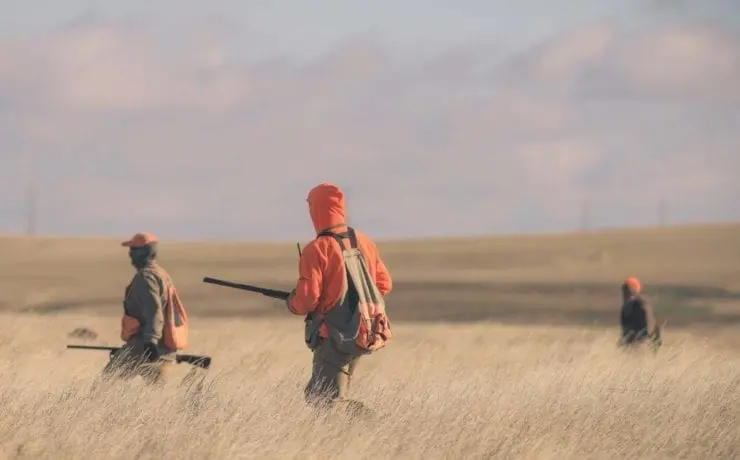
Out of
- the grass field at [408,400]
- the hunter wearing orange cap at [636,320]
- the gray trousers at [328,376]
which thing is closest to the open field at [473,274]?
the grass field at [408,400]

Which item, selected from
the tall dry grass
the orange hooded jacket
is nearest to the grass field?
the tall dry grass

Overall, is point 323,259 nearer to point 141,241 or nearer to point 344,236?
point 344,236

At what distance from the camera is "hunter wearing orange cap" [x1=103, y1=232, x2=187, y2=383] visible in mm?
11195

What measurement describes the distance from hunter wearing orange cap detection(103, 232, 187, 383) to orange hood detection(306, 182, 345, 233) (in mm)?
2093

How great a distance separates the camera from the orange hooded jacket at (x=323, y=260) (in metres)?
9.22

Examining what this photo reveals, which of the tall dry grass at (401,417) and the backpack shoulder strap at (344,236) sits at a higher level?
the backpack shoulder strap at (344,236)

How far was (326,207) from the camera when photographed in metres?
9.53

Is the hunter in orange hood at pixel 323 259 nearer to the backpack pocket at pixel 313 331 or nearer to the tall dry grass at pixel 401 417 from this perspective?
the backpack pocket at pixel 313 331

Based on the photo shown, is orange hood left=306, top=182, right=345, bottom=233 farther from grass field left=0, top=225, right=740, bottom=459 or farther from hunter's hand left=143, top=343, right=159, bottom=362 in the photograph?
hunter's hand left=143, top=343, right=159, bottom=362

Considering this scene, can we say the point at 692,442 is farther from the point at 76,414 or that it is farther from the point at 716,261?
the point at 716,261

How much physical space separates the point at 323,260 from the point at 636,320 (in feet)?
30.4

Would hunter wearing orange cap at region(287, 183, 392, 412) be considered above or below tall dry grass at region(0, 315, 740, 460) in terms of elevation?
above

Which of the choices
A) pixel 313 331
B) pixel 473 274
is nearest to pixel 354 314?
pixel 313 331

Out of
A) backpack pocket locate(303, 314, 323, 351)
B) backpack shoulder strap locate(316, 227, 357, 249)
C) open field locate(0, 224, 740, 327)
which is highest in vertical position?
backpack shoulder strap locate(316, 227, 357, 249)
